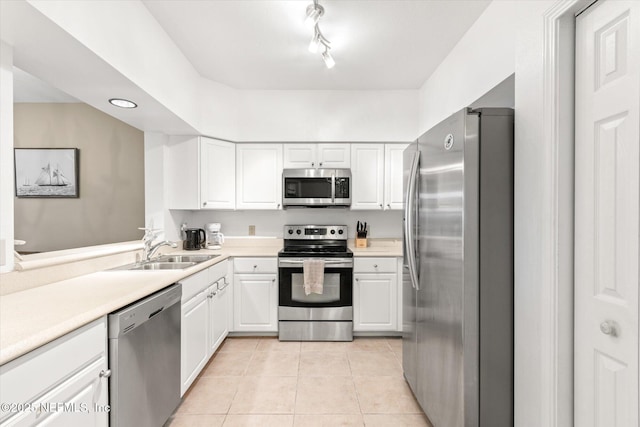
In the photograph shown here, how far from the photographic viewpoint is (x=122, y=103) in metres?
2.17

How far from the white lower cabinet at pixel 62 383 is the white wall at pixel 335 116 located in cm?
262

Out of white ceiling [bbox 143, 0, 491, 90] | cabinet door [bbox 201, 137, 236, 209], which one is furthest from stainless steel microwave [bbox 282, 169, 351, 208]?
white ceiling [bbox 143, 0, 491, 90]

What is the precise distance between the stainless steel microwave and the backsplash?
13.7 inches

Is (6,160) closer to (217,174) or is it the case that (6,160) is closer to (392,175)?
(217,174)

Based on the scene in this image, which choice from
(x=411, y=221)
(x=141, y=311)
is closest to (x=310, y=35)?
(x=411, y=221)

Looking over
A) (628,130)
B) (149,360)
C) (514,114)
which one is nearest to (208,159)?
Answer: (149,360)

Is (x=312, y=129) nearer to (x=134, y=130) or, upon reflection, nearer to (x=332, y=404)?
(x=134, y=130)

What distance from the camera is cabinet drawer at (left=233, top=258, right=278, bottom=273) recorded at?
3.05 meters

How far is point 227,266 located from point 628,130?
286cm

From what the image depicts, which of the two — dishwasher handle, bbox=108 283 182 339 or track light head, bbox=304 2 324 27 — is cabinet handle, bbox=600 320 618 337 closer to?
dishwasher handle, bbox=108 283 182 339

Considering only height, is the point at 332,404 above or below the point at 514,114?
below

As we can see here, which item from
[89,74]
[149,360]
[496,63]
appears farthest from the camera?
[496,63]

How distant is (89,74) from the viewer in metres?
1.71

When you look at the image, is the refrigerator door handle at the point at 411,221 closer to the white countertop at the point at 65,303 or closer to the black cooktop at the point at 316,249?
the black cooktop at the point at 316,249
